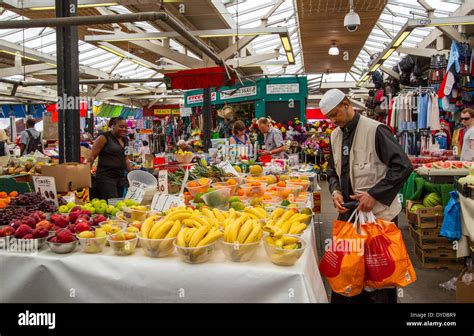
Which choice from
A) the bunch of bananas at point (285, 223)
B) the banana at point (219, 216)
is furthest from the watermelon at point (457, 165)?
the banana at point (219, 216)

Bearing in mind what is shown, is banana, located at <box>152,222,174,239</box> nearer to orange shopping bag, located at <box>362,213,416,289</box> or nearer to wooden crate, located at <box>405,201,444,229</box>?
orange shopping bag, located at <box>362,213,416,289</box>

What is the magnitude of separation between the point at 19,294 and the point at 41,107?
22025 millimetres

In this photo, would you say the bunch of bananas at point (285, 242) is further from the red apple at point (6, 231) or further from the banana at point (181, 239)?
the red apple at point (6, 231)

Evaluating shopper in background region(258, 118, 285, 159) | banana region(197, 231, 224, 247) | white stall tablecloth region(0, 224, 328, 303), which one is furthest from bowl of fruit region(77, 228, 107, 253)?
shopper in background region(258, 118, 285, 159)

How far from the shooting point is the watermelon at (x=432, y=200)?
5121 millimetres

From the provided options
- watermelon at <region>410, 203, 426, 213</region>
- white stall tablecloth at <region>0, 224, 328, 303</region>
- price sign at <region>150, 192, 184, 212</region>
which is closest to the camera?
white stall tablecloth at <region>0, 224, 328, 303</region>

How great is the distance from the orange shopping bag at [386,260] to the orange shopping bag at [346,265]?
2.1 inches

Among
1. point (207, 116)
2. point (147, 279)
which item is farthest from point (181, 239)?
point (207, 116)

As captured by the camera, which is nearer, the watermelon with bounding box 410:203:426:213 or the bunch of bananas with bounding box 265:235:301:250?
the bunch of bananas with bounding box 265:235:301:250

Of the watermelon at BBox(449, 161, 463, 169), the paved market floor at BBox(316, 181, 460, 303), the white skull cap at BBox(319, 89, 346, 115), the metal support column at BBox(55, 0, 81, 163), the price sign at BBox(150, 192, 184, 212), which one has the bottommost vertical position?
the paved market floor at BBox(316, 181, 460, 303)

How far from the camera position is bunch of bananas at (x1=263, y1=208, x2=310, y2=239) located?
221 cm

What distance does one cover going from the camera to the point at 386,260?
2.54m

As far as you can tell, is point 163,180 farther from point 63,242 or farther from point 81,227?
point 63,242

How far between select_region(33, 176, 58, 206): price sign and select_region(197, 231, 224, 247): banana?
1617 millimetres
